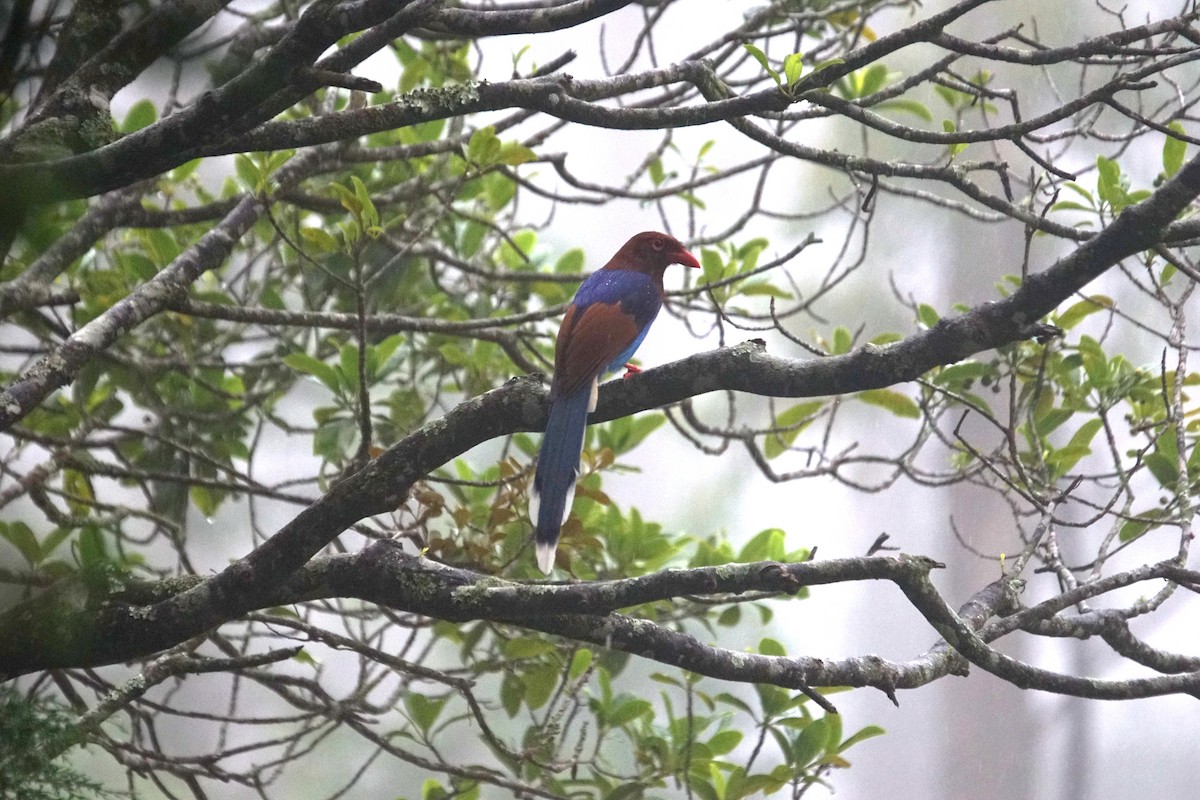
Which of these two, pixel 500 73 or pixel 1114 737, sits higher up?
pixel 500 73

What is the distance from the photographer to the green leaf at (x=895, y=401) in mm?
2490

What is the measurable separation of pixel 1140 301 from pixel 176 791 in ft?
11.0

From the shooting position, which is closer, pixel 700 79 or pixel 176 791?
pixel 700 79

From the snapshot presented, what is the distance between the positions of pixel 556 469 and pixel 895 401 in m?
1.02

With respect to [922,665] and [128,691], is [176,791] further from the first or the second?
Result: [922,665]

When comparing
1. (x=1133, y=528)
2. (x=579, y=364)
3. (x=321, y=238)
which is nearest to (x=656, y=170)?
(x=321, y=238)

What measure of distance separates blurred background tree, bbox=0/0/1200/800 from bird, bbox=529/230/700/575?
0.32 ft

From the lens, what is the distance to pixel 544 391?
63.1 inches

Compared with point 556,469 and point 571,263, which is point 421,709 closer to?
point 556,469

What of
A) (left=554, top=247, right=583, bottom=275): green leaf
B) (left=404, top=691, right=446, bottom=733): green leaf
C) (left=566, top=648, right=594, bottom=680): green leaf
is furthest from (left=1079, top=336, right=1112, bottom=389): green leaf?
(left=404, top=691, right=446, bottom=733): green leaf

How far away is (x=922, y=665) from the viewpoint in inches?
60.1

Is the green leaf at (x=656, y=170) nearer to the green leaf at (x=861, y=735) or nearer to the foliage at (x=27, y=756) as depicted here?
the green leaf at (x=861, y=735)

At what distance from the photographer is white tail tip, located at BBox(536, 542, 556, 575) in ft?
6.18

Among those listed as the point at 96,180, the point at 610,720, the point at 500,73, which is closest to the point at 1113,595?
the point at 610,720
